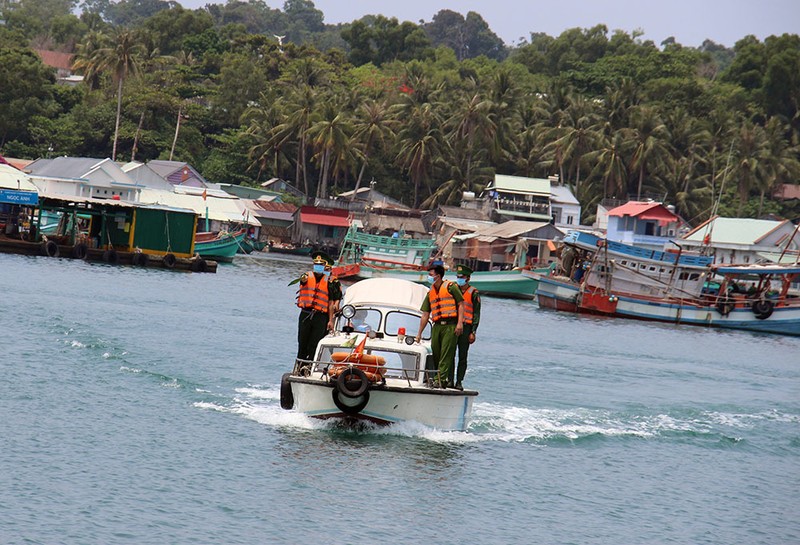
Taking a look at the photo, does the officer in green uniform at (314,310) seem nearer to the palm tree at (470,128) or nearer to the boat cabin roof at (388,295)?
the boat cabin roof at (388,295)

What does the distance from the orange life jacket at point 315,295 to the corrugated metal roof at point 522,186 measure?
84378 millimetres

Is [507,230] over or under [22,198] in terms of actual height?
over

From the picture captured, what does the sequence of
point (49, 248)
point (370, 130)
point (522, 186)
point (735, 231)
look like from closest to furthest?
point (49, 248) < point (735, 231) < point (522, 186) < point (370, 130)

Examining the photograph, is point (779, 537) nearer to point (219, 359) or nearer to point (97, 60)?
point (219, 359)

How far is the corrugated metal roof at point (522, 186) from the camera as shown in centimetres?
10875

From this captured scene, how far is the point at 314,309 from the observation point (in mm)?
24594

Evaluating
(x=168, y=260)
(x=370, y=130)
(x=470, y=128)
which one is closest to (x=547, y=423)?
(x=168, y=260)

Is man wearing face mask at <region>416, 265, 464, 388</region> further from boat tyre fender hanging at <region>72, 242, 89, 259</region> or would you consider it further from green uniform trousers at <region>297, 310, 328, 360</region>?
boat tyre fender hanging at <region>72, 242, 89, 259</region>

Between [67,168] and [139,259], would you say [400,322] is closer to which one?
[139,259]

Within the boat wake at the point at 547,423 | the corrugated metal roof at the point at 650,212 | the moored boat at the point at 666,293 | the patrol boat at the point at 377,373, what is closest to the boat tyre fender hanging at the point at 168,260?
the moored boat at the point at 666,293

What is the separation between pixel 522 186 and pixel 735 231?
1997 cm

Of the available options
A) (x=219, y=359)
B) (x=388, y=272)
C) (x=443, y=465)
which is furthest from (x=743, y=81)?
(x=443, y=465)

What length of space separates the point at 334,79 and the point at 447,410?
11736 centimetres

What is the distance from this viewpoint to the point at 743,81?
468 feet
